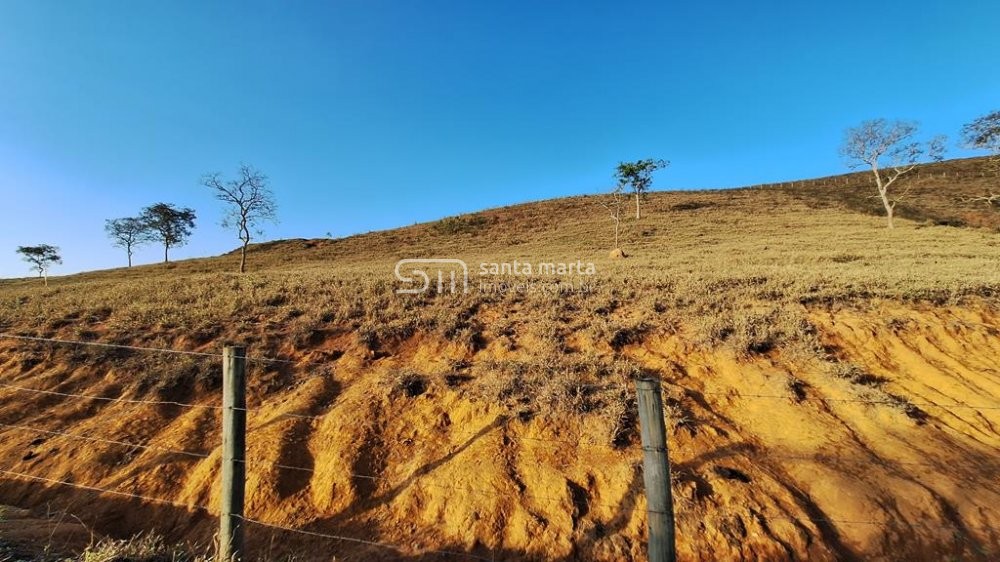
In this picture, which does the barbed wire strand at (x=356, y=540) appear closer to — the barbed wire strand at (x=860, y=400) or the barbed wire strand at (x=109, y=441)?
the barbed wire strand at (x=109, y=441)

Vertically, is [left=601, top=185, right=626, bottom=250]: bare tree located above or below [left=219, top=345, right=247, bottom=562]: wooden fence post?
above

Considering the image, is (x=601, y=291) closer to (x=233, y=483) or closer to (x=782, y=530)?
(x=782, y=530)

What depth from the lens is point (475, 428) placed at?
5902mm

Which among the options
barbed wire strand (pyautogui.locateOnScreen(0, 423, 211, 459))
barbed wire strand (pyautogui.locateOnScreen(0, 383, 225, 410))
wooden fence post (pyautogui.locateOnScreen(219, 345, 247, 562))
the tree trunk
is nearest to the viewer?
wooden fence post (pyautogui.locateOnScreen(219, 345, 247, 562))

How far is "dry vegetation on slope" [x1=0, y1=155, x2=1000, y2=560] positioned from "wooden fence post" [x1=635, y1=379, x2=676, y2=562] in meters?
1.38

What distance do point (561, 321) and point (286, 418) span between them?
205 inches

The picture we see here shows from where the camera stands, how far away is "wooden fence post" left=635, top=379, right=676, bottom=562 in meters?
3.09

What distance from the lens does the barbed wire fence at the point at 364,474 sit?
3105mm

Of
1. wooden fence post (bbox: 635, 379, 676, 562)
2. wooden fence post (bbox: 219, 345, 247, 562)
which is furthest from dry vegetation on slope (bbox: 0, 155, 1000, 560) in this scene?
wooden fence post (bbox: 635, 379, 676, 562)

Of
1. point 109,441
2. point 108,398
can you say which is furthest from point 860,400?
point 108,398

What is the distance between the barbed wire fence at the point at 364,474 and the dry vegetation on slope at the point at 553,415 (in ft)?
0.20

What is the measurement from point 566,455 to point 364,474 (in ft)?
8.44

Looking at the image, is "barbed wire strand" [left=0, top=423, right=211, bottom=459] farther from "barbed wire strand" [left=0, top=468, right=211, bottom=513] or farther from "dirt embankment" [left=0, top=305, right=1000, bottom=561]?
"barbed wire strand" [left=0, top=468, right=211, bottom=513]

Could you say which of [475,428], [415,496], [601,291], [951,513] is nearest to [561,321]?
[601,291]
